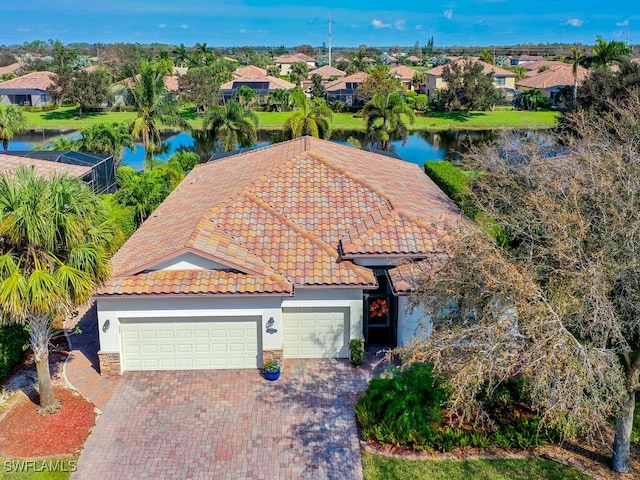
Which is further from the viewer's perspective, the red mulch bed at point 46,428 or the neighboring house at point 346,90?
the neighboring house at point 346,90

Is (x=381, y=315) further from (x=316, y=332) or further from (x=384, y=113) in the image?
(x=384, y=113)

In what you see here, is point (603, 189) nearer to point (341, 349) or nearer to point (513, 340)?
point (513, 340)

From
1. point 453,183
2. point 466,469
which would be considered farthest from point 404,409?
point 453,183

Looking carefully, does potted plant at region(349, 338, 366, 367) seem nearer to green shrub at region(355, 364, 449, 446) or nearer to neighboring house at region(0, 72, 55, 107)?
green shrub at region(355, 364, 449, 446)

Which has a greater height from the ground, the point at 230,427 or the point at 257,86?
the point at 257,86

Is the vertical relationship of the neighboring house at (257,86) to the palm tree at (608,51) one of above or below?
below

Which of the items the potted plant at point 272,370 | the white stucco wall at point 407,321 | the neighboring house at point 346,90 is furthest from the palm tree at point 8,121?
the neighboring house at point 346,90

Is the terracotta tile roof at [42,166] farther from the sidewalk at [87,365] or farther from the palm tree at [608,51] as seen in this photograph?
the palm tree at [608,51]
